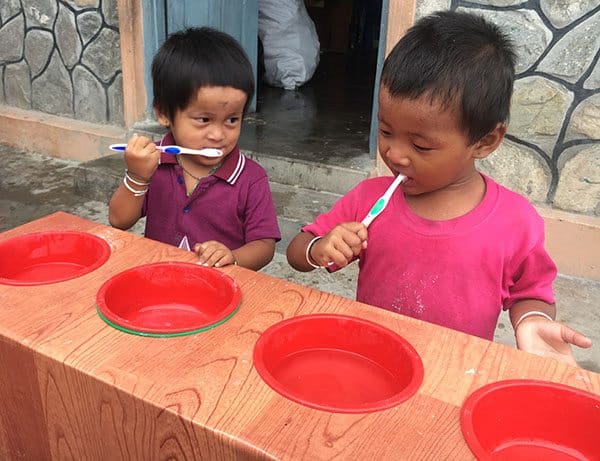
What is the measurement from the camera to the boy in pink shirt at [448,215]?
36.7 inches

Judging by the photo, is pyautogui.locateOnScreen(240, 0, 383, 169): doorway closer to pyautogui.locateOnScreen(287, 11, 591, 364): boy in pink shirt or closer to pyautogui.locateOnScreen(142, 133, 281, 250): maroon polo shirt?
pyautogui.locateOnScreen(142, 133, 281, 250): maroon polo shirt

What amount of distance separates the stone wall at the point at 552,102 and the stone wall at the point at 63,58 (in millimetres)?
1971

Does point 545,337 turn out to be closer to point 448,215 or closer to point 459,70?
point 448,215

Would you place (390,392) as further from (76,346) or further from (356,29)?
(356,29)

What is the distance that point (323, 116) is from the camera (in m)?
3.84

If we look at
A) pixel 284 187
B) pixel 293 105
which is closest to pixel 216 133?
pixel 284 187

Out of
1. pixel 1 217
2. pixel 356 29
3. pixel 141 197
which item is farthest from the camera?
pixel 356 29

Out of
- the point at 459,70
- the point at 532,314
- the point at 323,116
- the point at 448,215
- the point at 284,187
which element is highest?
the point at 459,70

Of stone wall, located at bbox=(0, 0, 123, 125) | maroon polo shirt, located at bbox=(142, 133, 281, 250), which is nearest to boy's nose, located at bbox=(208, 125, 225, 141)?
maroon polo shirt, located at bbox=(142, 133, 281, 250)

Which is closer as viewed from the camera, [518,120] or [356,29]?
[518,120]

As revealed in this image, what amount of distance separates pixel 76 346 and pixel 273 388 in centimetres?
28

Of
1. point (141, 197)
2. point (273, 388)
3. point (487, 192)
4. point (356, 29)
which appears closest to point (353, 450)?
point (273, 388)

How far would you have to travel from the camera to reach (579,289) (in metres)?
2.35

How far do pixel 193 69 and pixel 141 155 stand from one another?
0.27m
